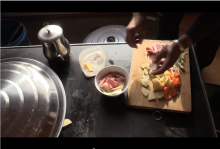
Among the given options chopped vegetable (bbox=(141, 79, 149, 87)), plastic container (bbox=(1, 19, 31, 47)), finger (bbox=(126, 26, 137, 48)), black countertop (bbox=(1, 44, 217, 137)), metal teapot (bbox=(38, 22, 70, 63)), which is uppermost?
finger (bbox=(126, 26, 137, 48))

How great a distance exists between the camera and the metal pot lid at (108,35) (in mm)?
1229

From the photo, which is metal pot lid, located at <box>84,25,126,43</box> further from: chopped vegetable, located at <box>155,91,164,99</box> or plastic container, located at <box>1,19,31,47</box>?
plastic container, located at <box>1,19,31,47</box>

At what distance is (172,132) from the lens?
74 cm

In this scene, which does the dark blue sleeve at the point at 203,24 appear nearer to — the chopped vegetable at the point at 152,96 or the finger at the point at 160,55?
the finger at the point at 160,55

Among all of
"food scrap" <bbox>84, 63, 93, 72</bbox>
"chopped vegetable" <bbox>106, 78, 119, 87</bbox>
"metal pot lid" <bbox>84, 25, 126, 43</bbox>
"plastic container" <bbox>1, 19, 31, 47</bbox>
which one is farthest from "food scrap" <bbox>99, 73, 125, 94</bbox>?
"plastic container" <bbox>1, 19, 31, 47</bbox>

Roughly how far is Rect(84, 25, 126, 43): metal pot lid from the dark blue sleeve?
534 mm

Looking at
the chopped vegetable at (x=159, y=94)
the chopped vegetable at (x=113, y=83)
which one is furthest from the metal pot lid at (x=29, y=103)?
the chopped vegetable at (x=159, y=94)

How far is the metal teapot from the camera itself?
81 centimetres

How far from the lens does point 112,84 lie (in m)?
0.84

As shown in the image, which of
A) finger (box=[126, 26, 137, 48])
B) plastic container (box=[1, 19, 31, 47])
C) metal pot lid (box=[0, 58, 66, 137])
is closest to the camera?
metal pot lid (box=[0, 58, 66, 137])

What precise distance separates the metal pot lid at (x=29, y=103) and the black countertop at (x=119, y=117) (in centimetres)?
13
